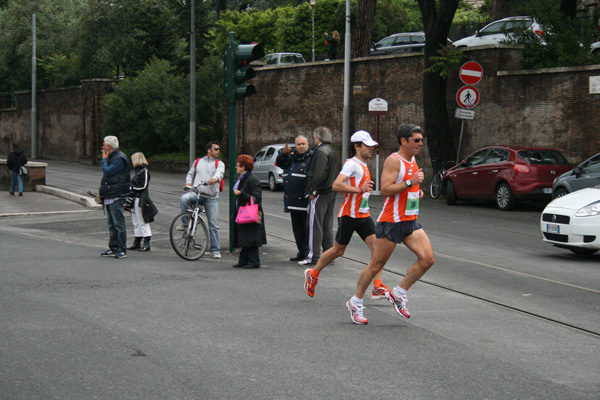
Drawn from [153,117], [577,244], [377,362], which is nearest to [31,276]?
[377,362]

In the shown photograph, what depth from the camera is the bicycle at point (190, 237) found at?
12141 millimetres

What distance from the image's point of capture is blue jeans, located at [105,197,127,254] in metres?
12.2

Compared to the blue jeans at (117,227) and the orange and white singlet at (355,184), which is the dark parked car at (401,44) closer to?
the blue jeans at (117,227)

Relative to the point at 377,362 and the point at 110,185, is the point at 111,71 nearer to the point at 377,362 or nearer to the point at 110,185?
the point at 110,185

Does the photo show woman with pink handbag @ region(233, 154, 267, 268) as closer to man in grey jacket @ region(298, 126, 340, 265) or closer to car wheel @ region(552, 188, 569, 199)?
man in grey jacket @ region(298, 126, 340, 265)

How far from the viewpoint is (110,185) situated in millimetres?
12242

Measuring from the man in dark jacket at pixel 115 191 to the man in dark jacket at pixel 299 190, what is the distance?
7.99ft

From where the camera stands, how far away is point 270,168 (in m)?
29.0

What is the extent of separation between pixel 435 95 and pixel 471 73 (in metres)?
1.59

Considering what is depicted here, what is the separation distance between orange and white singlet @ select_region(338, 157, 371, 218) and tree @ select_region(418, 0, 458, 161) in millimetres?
17405

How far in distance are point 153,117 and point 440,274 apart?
111ft

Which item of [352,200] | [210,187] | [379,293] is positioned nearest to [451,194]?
[210,187]

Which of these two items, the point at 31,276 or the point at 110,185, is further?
the point at 110,185

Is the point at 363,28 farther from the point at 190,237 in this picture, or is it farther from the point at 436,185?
the point at 190,237
